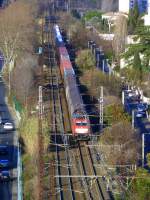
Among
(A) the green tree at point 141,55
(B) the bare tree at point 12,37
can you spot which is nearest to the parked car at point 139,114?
(A) the green tree at point 141,55

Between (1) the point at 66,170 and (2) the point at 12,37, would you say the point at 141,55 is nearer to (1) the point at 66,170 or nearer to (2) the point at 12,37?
(2) the point at 12,37

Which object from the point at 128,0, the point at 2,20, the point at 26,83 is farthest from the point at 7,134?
the point at 128,0

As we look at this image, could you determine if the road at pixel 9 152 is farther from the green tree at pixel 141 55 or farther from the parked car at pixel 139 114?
the green tree at pixel 141 55

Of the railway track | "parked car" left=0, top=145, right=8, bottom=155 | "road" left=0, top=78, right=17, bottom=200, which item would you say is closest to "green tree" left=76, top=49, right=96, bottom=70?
"road" left=0, top=78, right=17, bottom=200

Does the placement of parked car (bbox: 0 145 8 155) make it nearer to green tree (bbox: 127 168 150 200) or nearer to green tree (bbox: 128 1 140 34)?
green tree (bbox: 127 168 150 200)

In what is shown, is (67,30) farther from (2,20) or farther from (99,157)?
(99,157)

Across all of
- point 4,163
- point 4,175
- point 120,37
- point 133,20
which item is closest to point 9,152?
point 4,163
